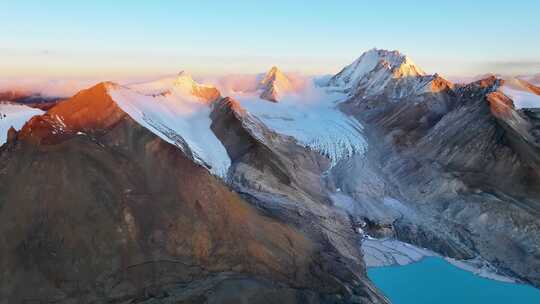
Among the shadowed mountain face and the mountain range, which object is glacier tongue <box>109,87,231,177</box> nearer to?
the mountain range

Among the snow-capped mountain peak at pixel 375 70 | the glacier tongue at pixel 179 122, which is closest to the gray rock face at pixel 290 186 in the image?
the glacier tongue at pixel 179 122

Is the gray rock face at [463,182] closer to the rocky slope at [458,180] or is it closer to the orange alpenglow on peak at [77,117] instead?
the rocky slope at [458,180]

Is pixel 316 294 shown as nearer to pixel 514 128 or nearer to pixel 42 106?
pixel 42 106

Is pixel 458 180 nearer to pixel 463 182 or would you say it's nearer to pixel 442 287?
pixel 463 182

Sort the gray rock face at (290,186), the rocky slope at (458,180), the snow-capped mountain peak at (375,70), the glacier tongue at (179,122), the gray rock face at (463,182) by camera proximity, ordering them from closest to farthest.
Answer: the gray rock face at (290,186), the gray rock face at (463,182), the rocky slope at (458,180), the glacier tongue at (179,122), the snow-capped mountain peak at (375,70)

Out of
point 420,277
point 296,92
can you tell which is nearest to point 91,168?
point 420,277
